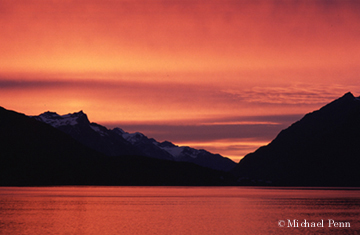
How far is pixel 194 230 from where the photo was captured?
88.8 m

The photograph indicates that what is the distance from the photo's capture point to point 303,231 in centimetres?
8812

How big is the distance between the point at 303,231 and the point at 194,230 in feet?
67.0

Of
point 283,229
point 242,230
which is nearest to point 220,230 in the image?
point 242,230

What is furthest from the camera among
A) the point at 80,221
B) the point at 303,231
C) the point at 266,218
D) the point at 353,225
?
the point at 266,218

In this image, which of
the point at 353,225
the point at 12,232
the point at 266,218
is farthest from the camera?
the point at 266,218

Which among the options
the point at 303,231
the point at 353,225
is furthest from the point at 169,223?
the point at 353,225

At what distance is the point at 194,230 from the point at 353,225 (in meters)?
35.3

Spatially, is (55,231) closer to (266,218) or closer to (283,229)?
(283,229)

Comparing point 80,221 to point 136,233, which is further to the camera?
point 80,221

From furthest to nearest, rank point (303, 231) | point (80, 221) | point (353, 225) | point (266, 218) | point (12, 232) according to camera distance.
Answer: point (266, 218), point (80, 221), point (353, 225), point (303, 231), point (12, 232)

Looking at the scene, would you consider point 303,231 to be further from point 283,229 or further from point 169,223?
point 169,223

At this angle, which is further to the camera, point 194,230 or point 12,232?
point 194,230

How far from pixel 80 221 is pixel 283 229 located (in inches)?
1764

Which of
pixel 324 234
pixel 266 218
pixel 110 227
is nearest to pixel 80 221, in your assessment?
pixel 110 227
